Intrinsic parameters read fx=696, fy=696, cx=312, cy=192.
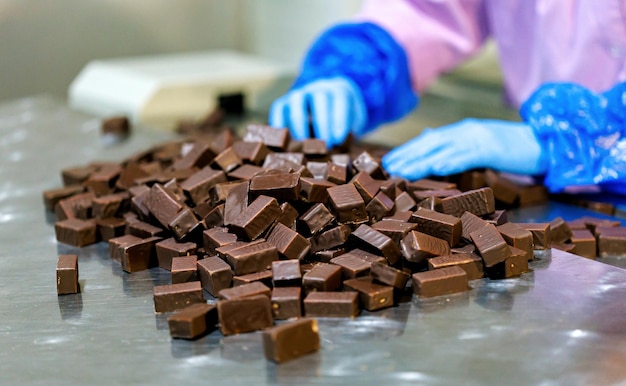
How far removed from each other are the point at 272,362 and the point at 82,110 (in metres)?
2.40

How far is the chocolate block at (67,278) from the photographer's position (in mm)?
1428

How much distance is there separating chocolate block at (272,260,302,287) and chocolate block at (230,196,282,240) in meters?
0.12

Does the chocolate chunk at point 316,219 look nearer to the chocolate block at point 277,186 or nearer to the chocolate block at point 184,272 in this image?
the chocolate block at point 277,186

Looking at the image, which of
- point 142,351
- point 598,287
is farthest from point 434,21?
point 142,351

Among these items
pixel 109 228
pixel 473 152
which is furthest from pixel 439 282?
pixel 109 228

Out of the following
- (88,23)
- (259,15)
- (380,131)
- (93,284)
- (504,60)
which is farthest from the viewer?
(259,15)

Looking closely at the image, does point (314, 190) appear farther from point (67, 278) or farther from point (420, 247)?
point (67, 278)

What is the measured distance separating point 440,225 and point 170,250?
586 millimetres

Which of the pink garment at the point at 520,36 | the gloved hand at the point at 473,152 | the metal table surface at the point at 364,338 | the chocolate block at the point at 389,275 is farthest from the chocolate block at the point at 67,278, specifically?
the pink garment at the point at 520,36

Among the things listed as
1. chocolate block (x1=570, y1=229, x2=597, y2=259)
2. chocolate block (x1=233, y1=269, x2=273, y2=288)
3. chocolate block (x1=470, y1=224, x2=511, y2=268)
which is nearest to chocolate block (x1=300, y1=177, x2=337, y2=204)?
chocolate block (x1=233, y1=269, x2=273, y2=288)

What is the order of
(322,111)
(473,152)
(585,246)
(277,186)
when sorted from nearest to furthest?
(277,186) < (585,246) < (473,152) < (322,111)

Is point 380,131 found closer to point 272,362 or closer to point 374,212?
point 374,212

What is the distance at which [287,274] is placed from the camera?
4.37ft

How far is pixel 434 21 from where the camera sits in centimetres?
269
